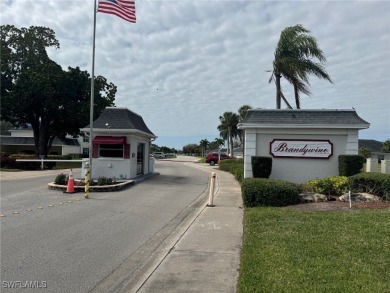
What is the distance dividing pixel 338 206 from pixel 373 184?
2167 mm

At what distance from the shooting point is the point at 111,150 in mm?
21484

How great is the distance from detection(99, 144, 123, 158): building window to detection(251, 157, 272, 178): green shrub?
894cm

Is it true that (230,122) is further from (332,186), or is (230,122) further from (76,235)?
(76,235)

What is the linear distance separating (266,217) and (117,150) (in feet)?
45.7

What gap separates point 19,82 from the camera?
3678cm

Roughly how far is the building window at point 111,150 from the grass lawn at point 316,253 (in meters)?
13.5

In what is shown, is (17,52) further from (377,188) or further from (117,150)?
(377,188)

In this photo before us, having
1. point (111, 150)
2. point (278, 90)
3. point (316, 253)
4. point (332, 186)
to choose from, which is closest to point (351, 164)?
point (332, 186)

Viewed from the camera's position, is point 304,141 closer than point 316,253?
No

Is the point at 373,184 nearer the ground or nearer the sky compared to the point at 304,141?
nearer the ground

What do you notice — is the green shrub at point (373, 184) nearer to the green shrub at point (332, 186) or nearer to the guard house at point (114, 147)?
the green shrub at point (332, 186)

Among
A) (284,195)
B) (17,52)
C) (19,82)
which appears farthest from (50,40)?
(284,195)

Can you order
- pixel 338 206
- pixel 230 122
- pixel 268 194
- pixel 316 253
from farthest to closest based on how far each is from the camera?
pixel 230 122 < pixel 268 194 < pixel 338 206 < pixel 316 253

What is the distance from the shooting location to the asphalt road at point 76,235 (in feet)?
17.7
